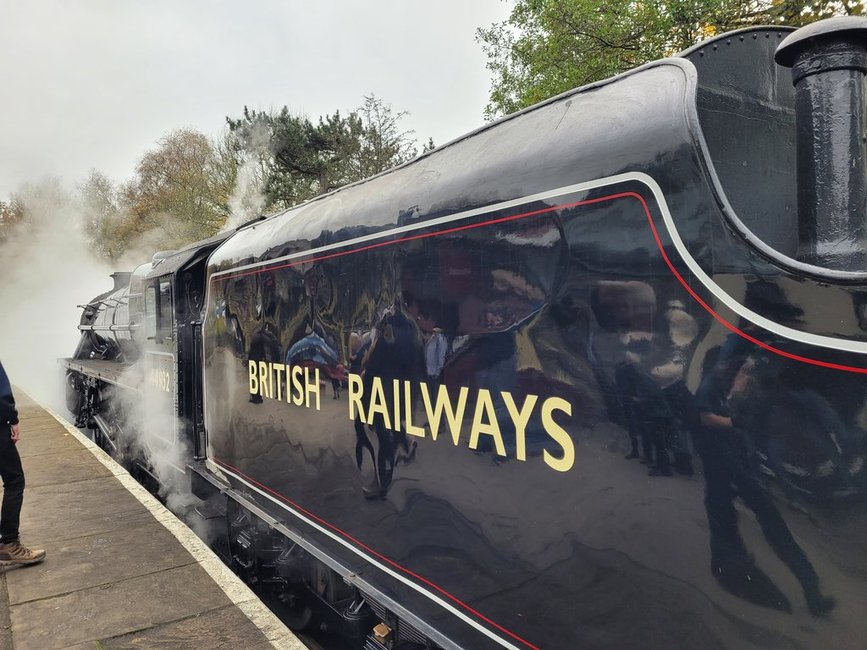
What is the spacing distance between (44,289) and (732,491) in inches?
1153

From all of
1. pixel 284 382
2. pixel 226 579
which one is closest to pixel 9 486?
pixel 226 579

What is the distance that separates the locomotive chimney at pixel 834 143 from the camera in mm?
1369

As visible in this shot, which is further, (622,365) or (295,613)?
(295,613)

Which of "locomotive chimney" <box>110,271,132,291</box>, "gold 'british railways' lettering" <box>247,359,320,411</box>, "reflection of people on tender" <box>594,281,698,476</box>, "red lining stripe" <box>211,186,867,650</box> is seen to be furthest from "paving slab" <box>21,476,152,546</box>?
"locomotive chimney" <box>110,271,132,291</box>

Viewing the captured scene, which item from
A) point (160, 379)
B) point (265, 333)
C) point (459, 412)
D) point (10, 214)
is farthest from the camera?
point (10, 214)

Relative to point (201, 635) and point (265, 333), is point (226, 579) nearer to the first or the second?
point (201, 635)

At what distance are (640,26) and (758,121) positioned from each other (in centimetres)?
896

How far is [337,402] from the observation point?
2928 millimetres

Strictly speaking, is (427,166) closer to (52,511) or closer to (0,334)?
(52,511)

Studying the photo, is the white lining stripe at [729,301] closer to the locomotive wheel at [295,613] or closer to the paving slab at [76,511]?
the locomotive wheel at [295,613]

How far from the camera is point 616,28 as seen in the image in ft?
31.4

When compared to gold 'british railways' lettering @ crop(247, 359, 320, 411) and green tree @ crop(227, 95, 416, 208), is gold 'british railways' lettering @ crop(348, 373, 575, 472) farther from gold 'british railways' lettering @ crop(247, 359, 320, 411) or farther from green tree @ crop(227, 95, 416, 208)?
green tree @ crop(227, 95, 416, 208)

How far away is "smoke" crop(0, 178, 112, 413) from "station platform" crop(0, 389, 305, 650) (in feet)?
42.9

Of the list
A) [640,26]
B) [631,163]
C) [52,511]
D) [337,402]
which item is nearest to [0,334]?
[52,511]
